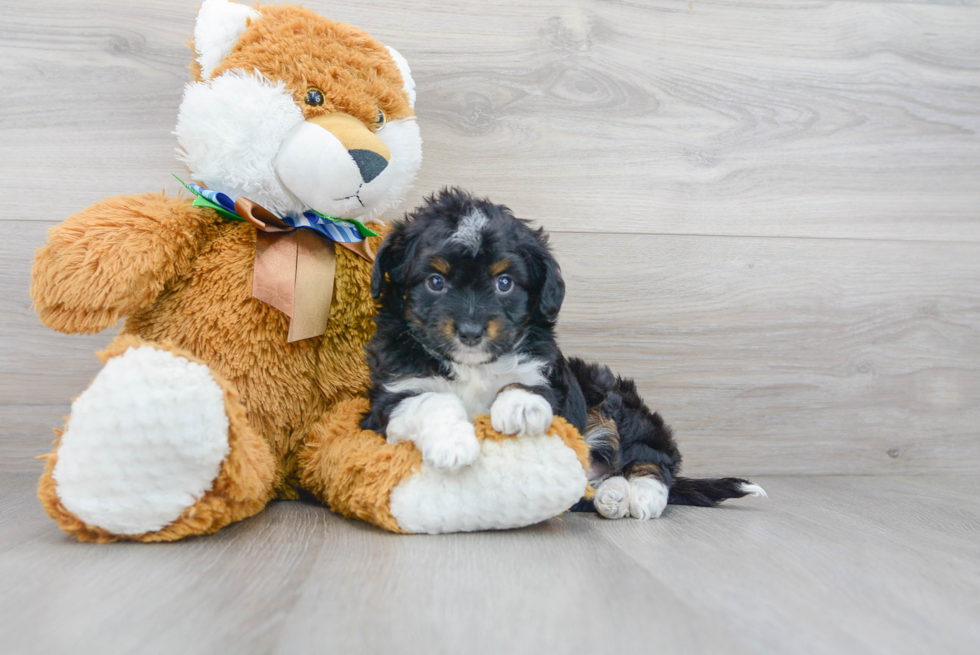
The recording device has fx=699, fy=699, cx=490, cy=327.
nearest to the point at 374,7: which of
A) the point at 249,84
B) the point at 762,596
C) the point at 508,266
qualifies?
the point at 249,84

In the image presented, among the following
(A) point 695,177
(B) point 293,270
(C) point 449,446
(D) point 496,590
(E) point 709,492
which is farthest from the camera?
(A) point 695,177

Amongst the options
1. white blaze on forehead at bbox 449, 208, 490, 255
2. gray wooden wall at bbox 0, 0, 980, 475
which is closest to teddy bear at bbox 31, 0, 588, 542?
white blaze on forehead at bbox 449, 208, 490, 255

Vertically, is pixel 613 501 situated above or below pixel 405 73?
below

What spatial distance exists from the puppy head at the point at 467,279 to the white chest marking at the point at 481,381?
53 millimetres

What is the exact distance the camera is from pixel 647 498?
166 centimetres

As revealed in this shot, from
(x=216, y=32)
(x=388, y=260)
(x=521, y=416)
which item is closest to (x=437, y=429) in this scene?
(x=521, y=416)

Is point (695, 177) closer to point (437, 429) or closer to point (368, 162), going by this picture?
point (368, 162)

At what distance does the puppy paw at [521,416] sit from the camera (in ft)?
4.60

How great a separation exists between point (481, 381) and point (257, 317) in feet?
1.71

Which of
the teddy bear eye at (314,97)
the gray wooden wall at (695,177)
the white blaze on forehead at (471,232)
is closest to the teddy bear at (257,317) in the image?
the teddy bear eye at (314,97)

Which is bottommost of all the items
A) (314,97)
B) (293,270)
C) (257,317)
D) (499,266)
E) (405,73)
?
(257,317)

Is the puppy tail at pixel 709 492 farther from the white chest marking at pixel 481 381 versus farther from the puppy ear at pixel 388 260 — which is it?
the puppy ear at pixel 388 260

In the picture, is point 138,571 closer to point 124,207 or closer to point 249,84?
point 124,207

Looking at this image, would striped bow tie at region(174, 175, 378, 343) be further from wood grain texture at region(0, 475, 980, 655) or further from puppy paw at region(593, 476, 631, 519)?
puppy paw at region(593, 476, 631, 519)
